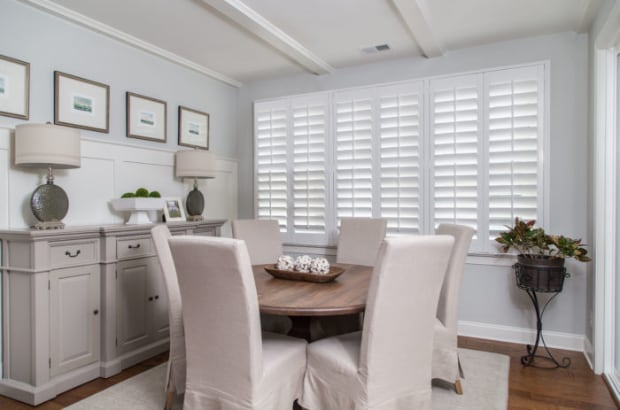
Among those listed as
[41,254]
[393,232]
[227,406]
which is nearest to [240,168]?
[393,232]

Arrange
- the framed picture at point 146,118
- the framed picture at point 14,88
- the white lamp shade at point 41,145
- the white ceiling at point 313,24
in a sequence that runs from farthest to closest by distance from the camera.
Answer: the framed picture at point 146,118, the white ceiling at point 313,24, the framed picture at point 14,88, the white lamp shade at point 41,145

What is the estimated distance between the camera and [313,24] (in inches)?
128

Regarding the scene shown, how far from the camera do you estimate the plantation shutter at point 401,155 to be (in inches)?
150

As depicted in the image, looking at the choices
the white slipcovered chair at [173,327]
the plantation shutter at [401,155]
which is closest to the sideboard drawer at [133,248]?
the white slipcovered chair at [173,327]

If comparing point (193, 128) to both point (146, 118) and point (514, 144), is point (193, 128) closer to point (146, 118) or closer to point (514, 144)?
point (146, 118)

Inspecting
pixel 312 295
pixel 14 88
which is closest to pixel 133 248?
pixel 14 88

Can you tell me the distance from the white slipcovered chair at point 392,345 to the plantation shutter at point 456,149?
1.78 m

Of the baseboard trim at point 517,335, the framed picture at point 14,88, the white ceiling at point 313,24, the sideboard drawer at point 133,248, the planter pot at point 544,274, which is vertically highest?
the white ceiling at point 313,24

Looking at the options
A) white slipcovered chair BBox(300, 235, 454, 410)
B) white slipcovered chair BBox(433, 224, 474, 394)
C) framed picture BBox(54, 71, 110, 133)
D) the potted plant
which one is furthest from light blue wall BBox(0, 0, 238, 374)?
the potted plant

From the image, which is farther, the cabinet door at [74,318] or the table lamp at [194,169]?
the table lamp at [194,169]

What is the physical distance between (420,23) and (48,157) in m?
2.72

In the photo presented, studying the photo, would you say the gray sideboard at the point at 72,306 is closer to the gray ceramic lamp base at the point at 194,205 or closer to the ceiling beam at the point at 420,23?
the gray ceramic lamp base at the point at 194,205

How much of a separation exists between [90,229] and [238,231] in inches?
44.6

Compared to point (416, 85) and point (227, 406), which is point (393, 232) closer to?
point (416, 85)
